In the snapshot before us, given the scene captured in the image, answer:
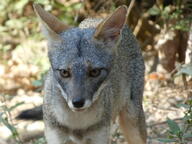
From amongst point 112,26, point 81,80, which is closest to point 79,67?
point 81,80

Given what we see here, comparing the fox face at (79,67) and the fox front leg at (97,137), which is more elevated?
the fox face at (79,67)

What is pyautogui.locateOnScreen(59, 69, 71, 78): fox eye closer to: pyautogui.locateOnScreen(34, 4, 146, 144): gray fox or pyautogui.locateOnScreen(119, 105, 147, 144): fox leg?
pyautogui.locateOnScreen(34, 4, 146, 144): gray fox

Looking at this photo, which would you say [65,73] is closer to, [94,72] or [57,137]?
[94,72]

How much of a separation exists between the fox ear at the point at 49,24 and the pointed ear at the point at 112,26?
0.37 meters

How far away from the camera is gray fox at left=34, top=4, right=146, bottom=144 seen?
15.1 feet

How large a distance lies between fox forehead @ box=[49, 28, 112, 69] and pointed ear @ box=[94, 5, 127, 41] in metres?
0.09

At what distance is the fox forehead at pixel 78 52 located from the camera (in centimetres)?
471

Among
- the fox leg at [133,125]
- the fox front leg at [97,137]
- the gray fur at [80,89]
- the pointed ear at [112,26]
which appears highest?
the pointed ear at [112,26]

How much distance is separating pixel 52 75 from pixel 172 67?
490cm

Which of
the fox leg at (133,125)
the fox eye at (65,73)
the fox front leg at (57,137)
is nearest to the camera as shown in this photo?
the fox eye at (65,73)

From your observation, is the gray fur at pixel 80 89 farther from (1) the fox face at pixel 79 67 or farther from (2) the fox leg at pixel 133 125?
(2) the fox leg at pixel 133 125

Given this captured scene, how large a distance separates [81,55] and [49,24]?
0.47 meters

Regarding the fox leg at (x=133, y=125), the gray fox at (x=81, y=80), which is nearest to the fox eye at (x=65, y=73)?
the gray fox at (x=81, y=80)

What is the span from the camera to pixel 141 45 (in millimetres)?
10227
